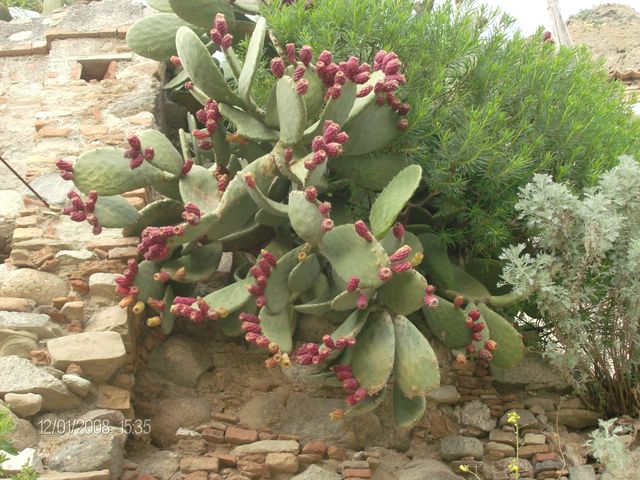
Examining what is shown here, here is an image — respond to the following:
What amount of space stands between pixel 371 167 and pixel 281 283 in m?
0.63

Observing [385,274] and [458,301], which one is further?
[458,301]

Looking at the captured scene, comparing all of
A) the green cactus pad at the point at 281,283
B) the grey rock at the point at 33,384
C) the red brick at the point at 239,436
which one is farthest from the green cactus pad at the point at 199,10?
the red brick at the point at 239,436

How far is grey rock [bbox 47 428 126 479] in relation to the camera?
128 inches

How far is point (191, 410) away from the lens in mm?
3787

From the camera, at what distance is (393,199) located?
11.4 ft

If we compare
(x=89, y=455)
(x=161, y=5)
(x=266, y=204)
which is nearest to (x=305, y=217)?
(x=266, y=204)

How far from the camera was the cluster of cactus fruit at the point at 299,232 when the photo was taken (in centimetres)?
339

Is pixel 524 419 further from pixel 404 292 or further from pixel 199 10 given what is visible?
pixel 199 10

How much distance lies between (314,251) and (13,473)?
4.31ft

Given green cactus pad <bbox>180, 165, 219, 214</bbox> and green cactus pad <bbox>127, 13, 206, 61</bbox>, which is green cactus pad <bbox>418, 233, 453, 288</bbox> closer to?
green cactus pad <bbox>180, 165, 219, 214</bbox>

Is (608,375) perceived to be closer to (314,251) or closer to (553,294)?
(553,294)

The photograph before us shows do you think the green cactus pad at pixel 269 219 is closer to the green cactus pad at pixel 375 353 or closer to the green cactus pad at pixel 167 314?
the green cactus pad at pixel 167 314

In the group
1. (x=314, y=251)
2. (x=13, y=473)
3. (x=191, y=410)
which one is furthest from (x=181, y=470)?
(x=314, y=251)

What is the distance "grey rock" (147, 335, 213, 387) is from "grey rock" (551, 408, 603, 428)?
1482mm
